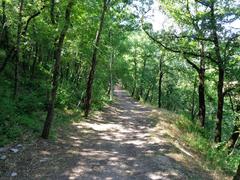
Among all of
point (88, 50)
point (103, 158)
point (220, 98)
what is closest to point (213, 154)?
point (220, 98)

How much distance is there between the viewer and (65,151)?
11289 millimetres

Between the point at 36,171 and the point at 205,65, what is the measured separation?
15316mm

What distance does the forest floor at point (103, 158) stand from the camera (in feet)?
29.9

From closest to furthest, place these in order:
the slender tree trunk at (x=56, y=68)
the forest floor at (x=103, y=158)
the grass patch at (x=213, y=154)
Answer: the forest floor at (x=103, y=158)
the slender tree trunk at (x=56, y=68)
the grass patch at (x=213, y=154)

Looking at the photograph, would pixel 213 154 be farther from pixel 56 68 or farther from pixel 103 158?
pixel 56 68

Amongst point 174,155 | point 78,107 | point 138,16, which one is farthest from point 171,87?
point 174,155

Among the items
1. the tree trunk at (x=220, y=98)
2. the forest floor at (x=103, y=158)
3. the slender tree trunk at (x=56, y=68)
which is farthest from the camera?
the tree trunk at (x=220, y=98)

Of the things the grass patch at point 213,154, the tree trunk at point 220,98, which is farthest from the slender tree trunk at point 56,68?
the tree trunk at point 220,98

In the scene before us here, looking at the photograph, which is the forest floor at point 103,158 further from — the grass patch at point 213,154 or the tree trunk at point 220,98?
the tree trunk at point 220,98

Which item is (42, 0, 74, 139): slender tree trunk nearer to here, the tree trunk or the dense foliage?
the dense foliage

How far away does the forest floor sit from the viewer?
9102 mm

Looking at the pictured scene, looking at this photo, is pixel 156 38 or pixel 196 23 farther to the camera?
pixel 156 38

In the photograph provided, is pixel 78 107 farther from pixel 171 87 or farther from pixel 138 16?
pixel 171 87

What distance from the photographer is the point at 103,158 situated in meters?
10.7
